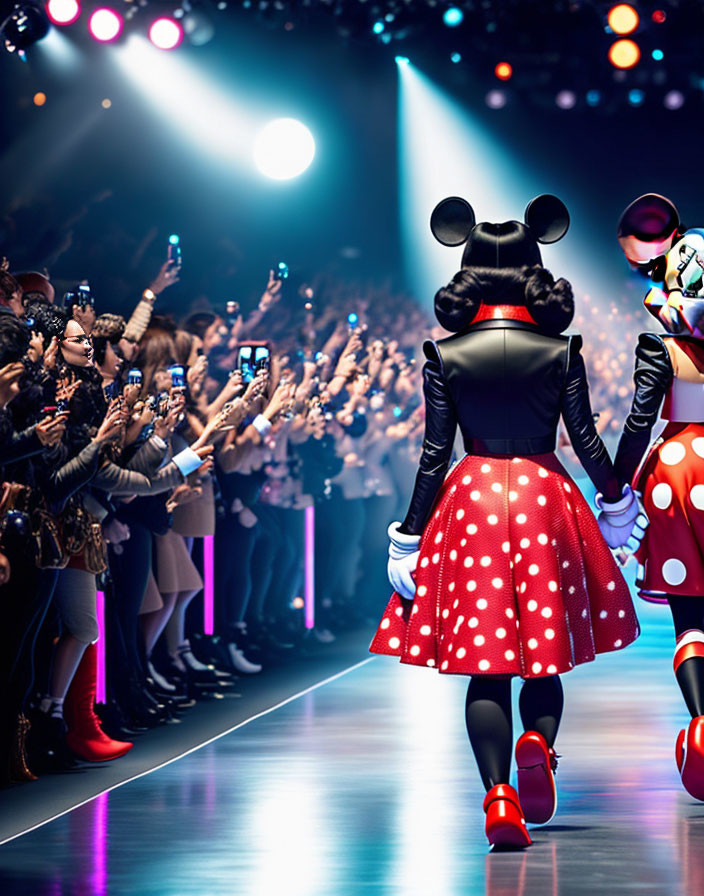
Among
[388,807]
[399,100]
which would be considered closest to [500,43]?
[399,100]

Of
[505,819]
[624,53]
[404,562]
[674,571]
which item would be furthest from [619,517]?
[624,53]

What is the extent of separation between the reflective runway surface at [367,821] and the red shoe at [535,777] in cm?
8

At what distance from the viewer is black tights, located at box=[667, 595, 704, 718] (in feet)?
17.1

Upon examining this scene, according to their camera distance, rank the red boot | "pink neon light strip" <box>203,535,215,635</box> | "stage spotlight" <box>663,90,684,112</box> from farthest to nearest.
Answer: "stage spotlight" <box>663,90,684,112</box> → "pink neon light strip" <box>203,535,215,635</box> → the red boot

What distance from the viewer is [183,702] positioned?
302 inches

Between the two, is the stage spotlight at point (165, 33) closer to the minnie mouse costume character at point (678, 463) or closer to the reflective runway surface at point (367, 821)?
the reflective runway surface at point (367, 821)

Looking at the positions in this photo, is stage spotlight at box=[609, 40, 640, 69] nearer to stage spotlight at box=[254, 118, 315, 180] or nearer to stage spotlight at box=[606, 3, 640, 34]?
stage spotlight at box=[606, 3, 640, 34]

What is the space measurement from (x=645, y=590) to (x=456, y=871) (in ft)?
4.15

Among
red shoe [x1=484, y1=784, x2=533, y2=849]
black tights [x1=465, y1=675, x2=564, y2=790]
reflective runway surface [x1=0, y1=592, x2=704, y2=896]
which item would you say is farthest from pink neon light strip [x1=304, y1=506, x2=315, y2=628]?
red shoe [x1=484, y1=784, x2=533, y2=849]

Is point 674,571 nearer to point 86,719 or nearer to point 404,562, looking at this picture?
point 404,562

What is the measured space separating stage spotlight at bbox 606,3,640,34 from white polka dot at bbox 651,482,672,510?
6.85 meters

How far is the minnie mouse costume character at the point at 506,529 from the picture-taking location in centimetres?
479

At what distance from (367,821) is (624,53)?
7.91 metres

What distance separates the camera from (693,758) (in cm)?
510
